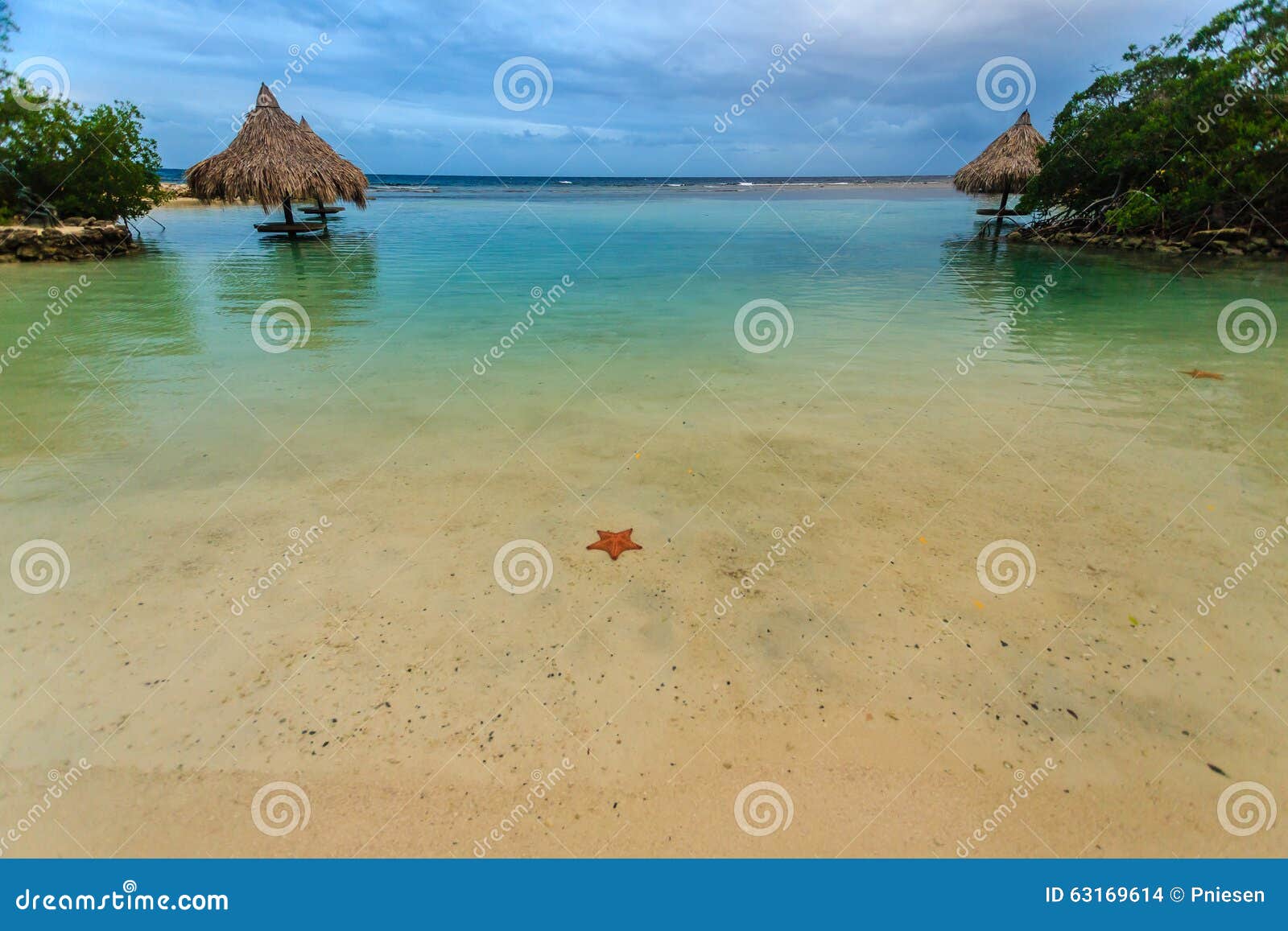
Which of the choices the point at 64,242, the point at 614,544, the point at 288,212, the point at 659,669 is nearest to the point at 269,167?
the point at 288,212

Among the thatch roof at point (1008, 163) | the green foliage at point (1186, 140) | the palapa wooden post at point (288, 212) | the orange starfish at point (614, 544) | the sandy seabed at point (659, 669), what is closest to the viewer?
the sandy seabed at point (659, 669)

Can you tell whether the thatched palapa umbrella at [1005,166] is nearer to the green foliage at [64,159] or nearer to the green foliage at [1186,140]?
the green foliage at [1186,140]

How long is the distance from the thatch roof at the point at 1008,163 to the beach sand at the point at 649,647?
23525 millimetres

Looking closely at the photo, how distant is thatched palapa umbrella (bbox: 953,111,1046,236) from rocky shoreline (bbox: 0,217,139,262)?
29.8 meters

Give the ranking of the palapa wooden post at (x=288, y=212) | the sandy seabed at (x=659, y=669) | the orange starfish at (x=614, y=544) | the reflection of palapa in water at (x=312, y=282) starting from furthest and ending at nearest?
the palapa wooden post at (x=288, y=212), the reflection of palapa in water at (x=312, y=282), the orange starfish at (x=614, y=544), the sandy seabed at (x=659, y=669)

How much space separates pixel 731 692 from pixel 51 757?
2.93 m

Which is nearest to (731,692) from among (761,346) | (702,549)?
(702,549)

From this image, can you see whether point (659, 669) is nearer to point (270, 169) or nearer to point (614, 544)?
point (614, 544)

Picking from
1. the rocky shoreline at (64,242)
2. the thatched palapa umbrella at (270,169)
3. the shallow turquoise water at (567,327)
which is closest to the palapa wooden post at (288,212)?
the thatched palapa umbrella at (270,169)

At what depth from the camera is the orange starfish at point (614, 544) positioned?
4.11 metres

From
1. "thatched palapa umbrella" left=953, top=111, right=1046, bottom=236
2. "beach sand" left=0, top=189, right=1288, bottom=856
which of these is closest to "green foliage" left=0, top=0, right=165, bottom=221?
"beach sand" left=0, top=189, right=1288, bottom=856

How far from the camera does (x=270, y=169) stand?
21453 mm

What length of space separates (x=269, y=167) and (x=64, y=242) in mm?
6194

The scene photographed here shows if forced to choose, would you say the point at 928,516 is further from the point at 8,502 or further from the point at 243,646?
the point at 8,502
